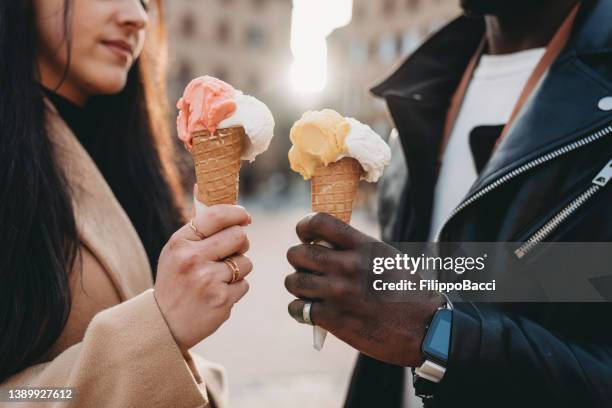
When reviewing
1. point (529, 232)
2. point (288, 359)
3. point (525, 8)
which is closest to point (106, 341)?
point (529, 232)

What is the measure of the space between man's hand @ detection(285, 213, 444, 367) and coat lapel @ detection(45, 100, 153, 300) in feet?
2.62

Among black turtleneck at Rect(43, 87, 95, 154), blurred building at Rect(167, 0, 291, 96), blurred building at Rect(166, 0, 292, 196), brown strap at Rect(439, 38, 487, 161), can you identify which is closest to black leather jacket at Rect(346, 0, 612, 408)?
brown strap at Rect(439, 38, 487, 161)

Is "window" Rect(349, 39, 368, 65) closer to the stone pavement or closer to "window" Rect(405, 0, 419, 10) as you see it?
"window" Rect(405, 0, 419, 10)

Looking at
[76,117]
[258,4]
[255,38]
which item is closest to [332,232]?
[76,117]

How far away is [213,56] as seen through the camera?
40062mm

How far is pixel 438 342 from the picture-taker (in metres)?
1.51

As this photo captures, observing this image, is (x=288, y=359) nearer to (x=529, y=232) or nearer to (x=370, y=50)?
(x=529, y=232)

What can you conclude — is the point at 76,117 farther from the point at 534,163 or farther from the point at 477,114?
the point at 534,163

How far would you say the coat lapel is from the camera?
192cm

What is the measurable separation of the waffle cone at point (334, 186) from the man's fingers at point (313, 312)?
13.0 inches

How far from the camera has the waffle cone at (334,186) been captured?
1688 millimetres

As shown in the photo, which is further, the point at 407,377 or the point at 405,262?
the point at 407,377

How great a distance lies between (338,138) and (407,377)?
1.38 m

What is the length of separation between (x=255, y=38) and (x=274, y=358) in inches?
1508
